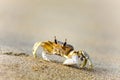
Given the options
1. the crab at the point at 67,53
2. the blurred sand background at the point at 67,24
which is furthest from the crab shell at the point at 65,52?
the blurred sand background at the point at 67,24

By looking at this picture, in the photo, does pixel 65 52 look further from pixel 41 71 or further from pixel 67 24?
pixel 67 24

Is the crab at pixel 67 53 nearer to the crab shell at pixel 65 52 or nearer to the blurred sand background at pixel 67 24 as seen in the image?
the crab shell at pixel 65 52

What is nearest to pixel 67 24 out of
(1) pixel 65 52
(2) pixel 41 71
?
(1) pixel 65 52

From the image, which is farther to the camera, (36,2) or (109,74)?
(36,2)

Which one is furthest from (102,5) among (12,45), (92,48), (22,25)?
(12,45)

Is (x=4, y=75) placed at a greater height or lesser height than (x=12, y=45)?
lesser

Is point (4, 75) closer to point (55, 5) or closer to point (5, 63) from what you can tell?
point (5, 63)

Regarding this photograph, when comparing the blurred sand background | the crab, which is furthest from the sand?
the blurred sand background
